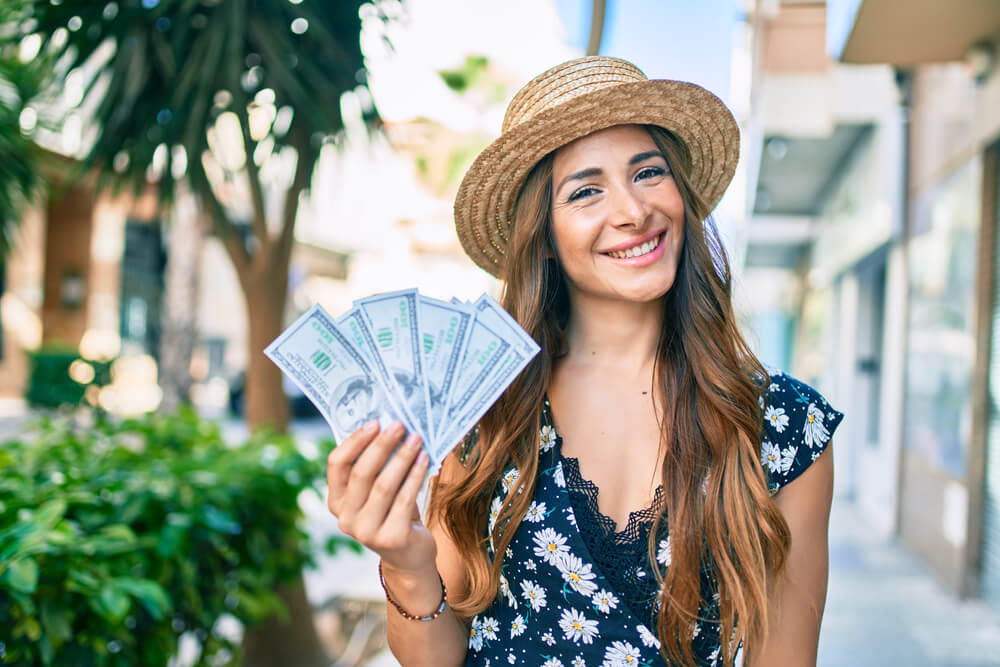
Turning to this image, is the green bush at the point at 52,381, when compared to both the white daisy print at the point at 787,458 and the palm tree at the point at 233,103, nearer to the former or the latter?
the palm tree at the point at 233,103

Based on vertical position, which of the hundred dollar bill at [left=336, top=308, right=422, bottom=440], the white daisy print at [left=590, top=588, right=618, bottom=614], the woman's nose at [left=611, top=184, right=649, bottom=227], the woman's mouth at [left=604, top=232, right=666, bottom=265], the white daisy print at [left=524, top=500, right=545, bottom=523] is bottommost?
the white daisy print at [left=590, top=588, right=618, bottom=614]

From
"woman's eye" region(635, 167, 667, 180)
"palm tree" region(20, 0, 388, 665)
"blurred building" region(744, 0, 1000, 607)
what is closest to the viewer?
"woman's eye" region(635, 167, 667, 180)

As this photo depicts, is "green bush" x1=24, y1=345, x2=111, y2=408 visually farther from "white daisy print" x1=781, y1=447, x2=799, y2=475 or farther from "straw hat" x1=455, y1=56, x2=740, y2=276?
"white daisy print" x1=781, y1=447, x2=799, y2=475

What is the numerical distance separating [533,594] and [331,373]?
1.99 ft

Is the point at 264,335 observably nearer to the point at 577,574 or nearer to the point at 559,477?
the point at 559,477

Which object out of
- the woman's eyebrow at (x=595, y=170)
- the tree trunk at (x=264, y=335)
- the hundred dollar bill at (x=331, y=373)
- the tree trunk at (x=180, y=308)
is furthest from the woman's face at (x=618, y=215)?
the tree trunk at (x=180, y=308)

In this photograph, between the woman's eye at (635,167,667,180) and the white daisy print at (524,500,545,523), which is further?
the woman's eye at (635,167,667,180)

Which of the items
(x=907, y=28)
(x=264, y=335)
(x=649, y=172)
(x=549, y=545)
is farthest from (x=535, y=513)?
(x=907, y=28)

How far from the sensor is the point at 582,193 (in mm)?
1654

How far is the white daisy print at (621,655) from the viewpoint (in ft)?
4.82

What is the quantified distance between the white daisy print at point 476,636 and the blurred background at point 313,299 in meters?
0.84

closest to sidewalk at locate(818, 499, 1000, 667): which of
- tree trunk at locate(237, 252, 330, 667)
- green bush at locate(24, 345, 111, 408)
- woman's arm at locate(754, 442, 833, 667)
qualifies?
tree trunk at locate(237, 252, 330, 667)

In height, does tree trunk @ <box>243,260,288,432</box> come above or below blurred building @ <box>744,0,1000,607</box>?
below

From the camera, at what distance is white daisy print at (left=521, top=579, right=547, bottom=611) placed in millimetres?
1542
